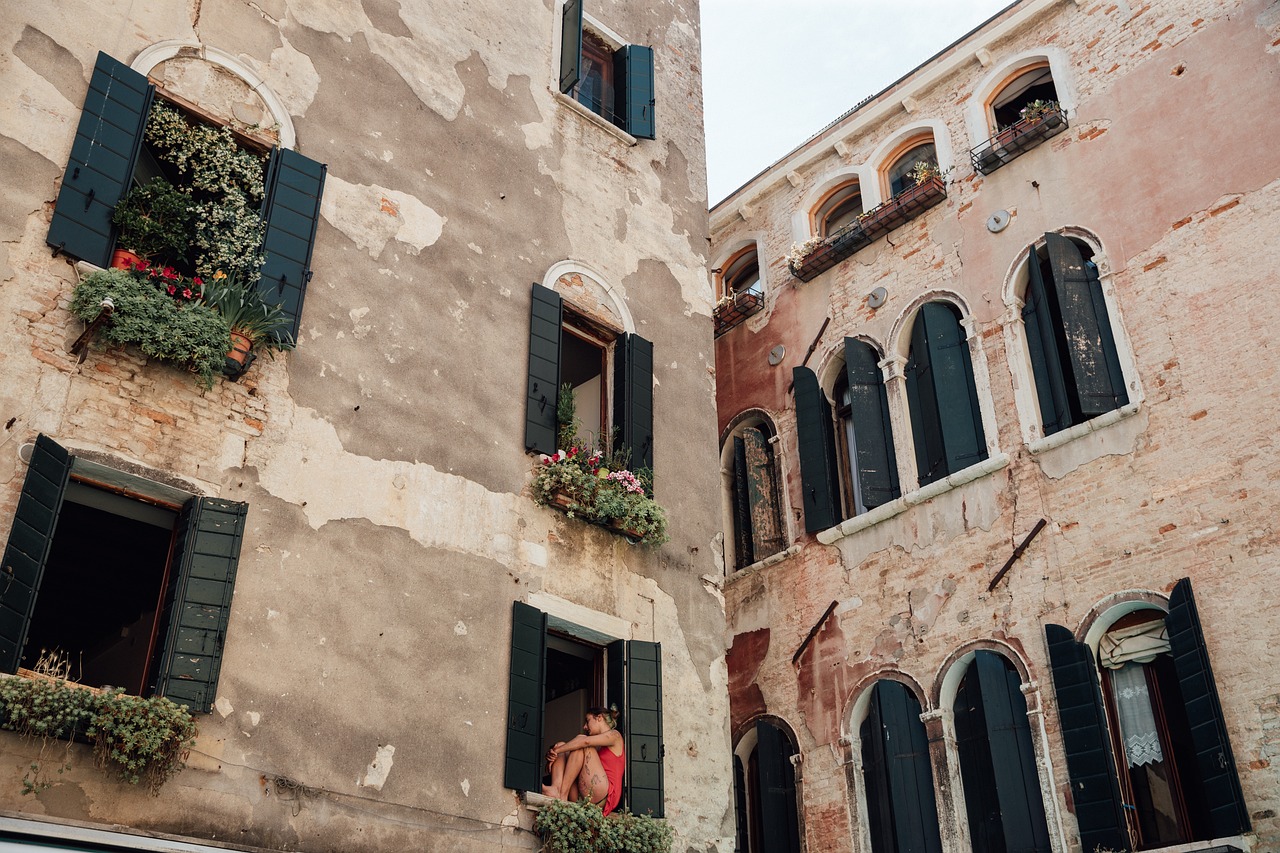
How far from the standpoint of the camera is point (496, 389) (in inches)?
403

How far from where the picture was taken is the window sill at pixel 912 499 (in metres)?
12.1

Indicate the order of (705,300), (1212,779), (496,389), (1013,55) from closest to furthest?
(1212,779), (496,389), (705,300), (1013,55)

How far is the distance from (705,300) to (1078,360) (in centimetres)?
357

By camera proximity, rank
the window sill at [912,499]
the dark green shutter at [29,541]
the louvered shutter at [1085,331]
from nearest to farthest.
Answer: the dark green shutter at [29,541] → the louvered shutter at [1085,331] → the window sill at [912,499]

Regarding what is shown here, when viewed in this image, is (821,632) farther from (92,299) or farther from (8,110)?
(8,110)

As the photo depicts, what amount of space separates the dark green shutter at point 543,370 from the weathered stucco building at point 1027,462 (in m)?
3.97

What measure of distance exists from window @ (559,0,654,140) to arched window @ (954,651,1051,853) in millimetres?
6161

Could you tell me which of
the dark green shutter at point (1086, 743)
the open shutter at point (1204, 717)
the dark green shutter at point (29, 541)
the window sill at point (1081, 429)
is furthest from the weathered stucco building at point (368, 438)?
the open shutter at point (1204, 717)

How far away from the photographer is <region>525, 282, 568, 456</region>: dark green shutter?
33.9 feet

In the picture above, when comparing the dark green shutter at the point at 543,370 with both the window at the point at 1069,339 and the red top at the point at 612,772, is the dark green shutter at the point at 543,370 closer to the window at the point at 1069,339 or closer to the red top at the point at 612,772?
the red top at the point at 612,772

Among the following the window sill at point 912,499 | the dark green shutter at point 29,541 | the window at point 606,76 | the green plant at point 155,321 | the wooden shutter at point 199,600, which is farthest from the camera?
the window at point 606,76

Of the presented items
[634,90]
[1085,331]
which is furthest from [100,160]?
[1085,331]

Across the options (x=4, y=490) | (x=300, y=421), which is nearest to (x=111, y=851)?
(x=4, y=490)

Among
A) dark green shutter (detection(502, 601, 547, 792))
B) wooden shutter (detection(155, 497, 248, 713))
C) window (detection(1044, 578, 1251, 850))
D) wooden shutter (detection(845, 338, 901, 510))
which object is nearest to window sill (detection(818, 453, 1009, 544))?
wooden shutter (detection(845, 338, 901, 510))
